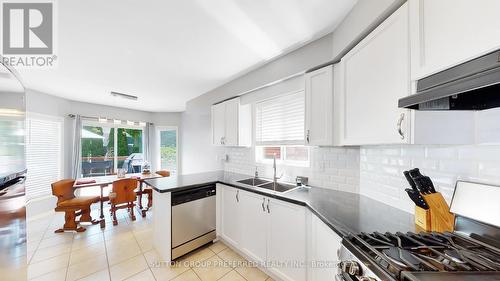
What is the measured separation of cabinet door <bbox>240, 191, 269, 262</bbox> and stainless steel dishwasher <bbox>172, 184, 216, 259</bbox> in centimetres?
54

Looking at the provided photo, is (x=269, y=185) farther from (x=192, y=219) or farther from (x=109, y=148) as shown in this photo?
(x=109, y=148)

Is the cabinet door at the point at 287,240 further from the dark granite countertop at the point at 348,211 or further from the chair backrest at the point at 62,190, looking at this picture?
the chair backrest at the point at 62,190

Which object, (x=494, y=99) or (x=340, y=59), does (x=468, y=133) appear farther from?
(x=340, y=59)

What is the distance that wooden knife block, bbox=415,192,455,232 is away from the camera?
3.27 ft

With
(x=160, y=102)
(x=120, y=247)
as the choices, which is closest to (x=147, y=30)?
(x=120, y=247)

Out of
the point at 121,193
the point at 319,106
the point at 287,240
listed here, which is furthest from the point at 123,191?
the point at 319,106

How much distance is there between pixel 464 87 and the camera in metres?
0.64

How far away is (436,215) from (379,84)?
819mm

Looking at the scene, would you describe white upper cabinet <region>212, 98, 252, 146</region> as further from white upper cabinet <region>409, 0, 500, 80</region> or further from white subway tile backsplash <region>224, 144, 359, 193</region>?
white upper cabinet <region>409, 0, 500, 80</region>

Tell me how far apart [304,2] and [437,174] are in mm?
1476

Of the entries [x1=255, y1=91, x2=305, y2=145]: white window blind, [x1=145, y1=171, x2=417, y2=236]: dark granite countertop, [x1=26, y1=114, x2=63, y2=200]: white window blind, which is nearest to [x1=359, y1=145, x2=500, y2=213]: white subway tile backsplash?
[x1=145, y1=171, x2=417, y2=236]: dark granite countertop

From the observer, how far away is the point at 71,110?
169 inches

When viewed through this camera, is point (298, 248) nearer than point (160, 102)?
Yes

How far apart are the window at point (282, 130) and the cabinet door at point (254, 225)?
0.75 m
